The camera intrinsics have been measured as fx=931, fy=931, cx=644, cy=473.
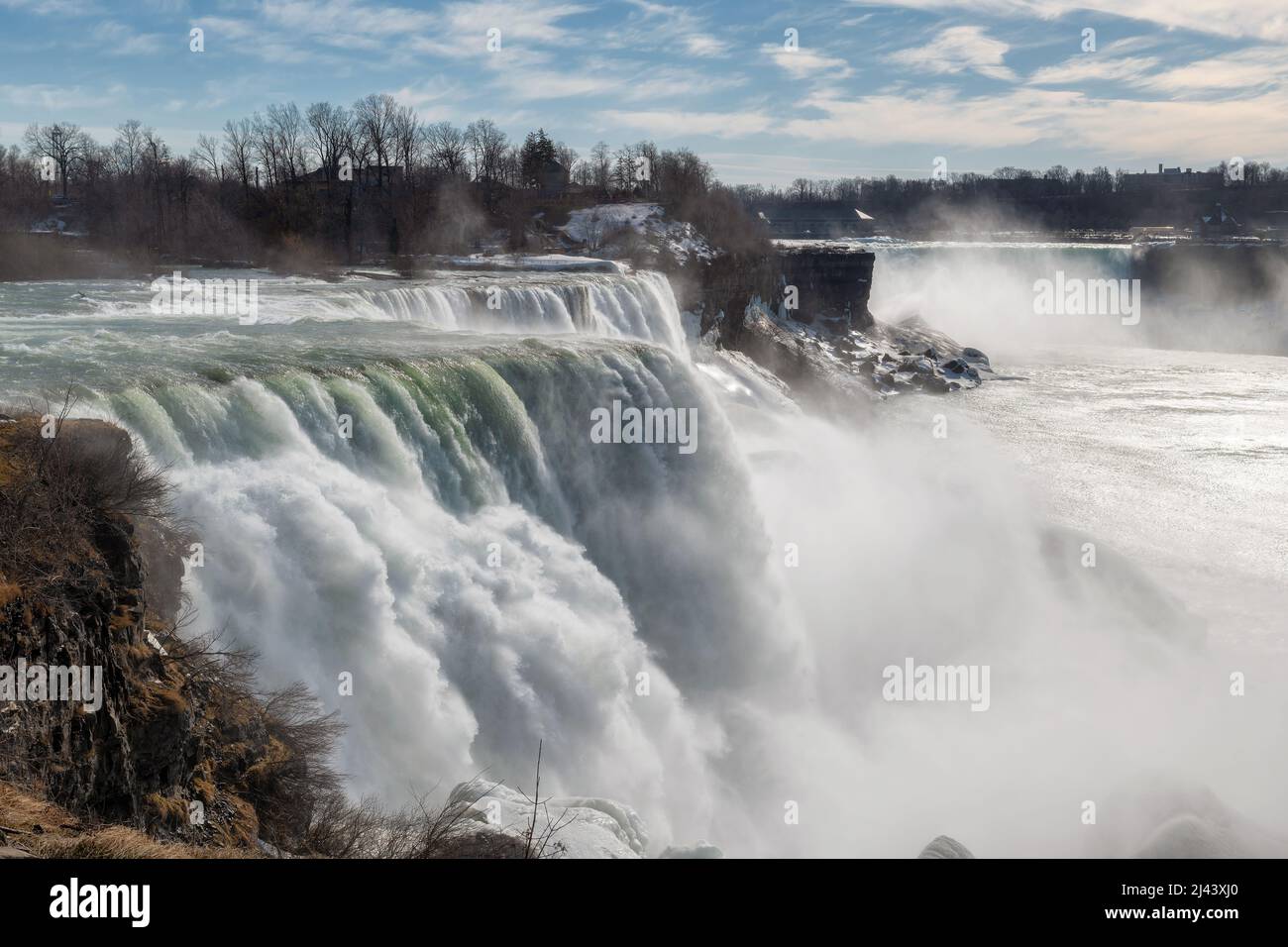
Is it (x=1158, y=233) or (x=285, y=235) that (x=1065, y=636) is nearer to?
(x=285, y=235)

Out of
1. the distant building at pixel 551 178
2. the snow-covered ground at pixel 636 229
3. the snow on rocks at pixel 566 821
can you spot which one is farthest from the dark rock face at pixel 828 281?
the snow on rocks at pixel 566 821

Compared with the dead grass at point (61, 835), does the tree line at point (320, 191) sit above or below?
above

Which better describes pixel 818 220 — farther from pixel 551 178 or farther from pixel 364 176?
pixel 364 176

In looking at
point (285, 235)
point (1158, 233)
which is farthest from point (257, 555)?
point (1158, 233)
